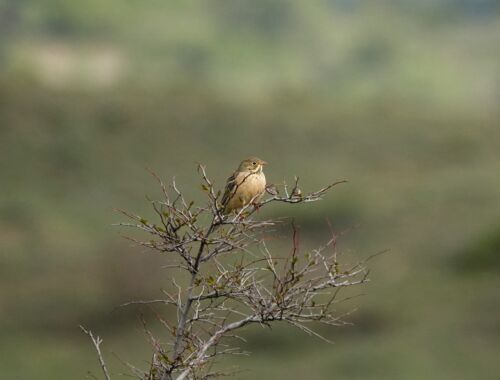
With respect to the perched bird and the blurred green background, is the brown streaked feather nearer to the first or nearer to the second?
the perched bird

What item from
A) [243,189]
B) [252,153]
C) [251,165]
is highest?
[252,153]

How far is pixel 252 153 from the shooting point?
252 ft

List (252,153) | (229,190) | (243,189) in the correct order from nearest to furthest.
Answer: (243,189), (229,190), (252,153)

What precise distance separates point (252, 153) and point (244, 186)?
65.5 meters

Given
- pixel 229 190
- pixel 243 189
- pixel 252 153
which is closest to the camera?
pixel 243 189

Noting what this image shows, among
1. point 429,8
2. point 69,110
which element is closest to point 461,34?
point 429,8

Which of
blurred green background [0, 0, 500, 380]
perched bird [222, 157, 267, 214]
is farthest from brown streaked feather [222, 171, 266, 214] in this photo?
blurred green background [0, 0, 500, 380]

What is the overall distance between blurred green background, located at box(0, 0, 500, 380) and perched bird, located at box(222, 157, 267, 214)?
708mm

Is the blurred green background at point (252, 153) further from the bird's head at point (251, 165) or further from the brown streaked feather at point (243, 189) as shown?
the brown streaked feather at point (243, 189)

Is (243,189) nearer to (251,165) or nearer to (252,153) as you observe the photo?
(251,165)

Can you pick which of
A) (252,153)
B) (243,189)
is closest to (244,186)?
(243,189)

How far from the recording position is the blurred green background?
40500 mm

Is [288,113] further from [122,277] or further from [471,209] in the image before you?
[122,277]

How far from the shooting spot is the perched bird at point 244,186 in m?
11.1
